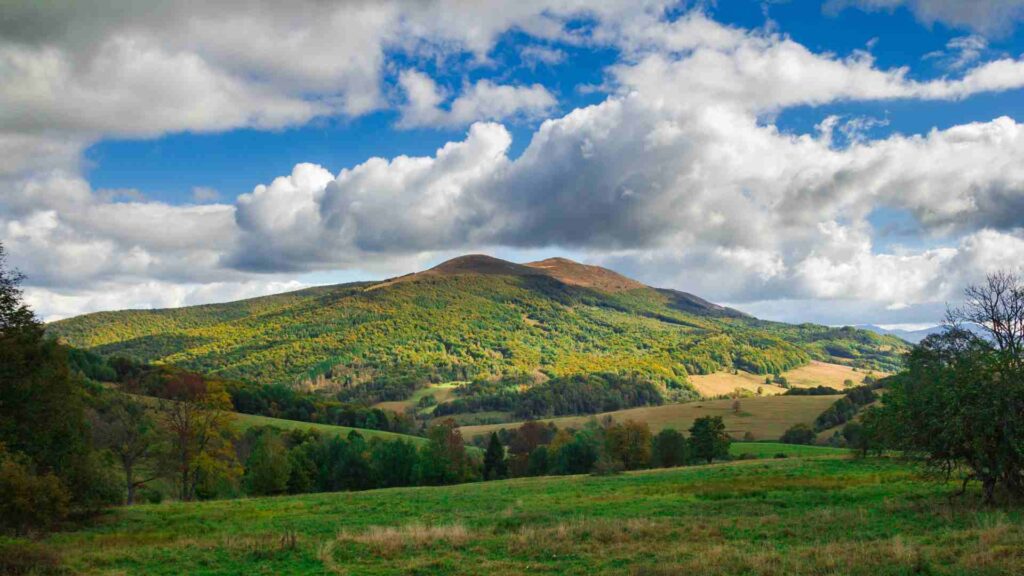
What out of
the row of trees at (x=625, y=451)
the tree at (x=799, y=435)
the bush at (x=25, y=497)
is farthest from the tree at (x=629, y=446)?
the bush at (x=25, y=497)

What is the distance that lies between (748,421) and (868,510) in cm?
12099

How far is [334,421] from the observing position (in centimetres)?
13638

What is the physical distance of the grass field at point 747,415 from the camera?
131 metres

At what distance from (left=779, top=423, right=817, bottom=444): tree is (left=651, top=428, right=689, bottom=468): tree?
41.9 metres

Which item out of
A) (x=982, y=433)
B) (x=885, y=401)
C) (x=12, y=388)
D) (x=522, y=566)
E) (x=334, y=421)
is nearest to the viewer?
(x=522, y=566)

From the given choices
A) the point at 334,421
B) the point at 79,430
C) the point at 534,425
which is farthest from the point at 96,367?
the point at 79,430

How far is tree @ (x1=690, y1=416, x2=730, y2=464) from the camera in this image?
81.2 metres

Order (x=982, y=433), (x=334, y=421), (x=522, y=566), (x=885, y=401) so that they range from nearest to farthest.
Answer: (x=522, y=566), (x=982, y=433), (x=885, y=401), (x=334, y=421)

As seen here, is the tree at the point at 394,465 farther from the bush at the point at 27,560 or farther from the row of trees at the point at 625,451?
the bush at the point at 27,560

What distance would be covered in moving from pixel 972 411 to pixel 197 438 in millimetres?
58984

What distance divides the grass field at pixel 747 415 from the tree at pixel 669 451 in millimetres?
39709

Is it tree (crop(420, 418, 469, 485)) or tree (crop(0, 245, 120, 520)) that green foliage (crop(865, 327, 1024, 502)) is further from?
tree (crop(420, 418, 469, 485))

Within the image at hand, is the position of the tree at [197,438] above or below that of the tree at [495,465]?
above

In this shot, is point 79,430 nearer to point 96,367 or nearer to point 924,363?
point 924,363
